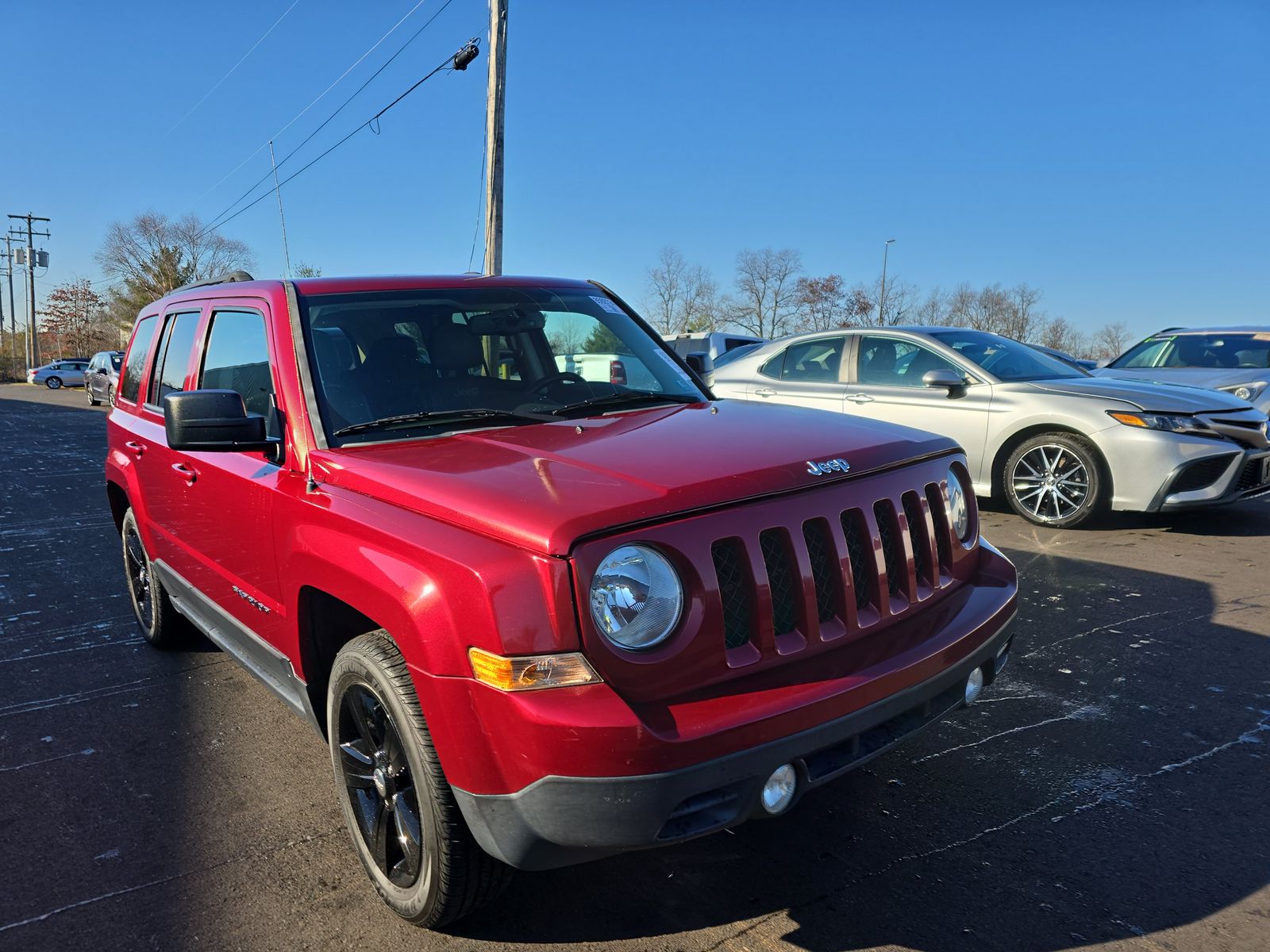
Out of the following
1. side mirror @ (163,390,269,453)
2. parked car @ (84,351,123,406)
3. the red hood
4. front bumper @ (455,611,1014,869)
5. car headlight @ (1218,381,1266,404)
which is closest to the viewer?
front bumper @ (455,611,1014,869)

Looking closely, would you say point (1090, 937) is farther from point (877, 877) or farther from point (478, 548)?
point (478, 548)

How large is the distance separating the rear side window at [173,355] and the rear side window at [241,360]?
28cm

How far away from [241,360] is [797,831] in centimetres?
260

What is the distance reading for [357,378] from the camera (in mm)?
2963

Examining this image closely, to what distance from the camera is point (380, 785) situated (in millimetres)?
2422

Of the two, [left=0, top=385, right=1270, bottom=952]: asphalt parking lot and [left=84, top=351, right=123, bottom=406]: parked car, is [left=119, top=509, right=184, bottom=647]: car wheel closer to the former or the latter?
[left=0, top=385, right=1270, bottom=952]: asphalt parking lot

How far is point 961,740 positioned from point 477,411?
2168 millimetres

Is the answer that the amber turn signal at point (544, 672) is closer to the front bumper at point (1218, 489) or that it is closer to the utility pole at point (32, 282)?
the front bumper at point (1218, 489)

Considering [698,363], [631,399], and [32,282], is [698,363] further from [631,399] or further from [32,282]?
[32,282]

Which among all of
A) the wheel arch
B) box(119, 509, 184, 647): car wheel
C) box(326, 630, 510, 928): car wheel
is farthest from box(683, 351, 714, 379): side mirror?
the wheel arch

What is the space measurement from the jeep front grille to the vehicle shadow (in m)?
0.79

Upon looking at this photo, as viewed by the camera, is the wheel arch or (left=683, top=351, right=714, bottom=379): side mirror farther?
the wheel arch

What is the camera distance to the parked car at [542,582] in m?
1.90

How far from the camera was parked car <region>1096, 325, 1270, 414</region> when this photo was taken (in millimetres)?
9695
